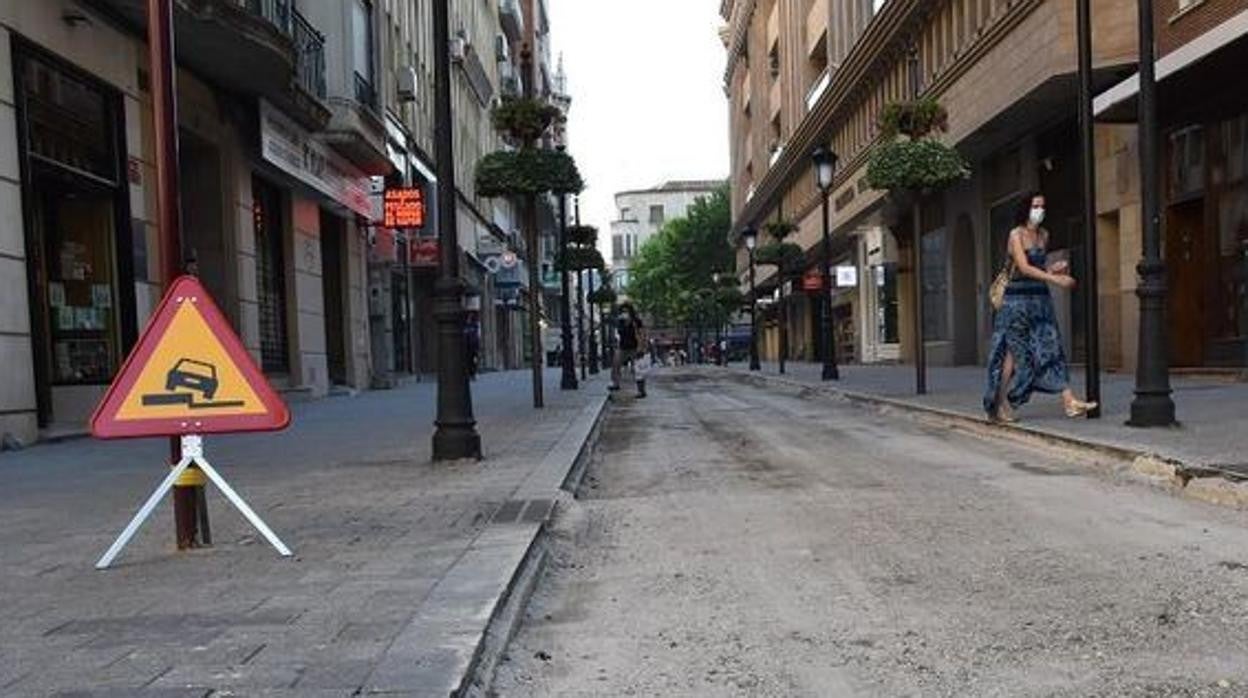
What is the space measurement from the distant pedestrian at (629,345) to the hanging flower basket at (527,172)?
6.11 meters

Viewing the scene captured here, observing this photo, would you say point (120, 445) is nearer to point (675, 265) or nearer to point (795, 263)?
point (795, 263)

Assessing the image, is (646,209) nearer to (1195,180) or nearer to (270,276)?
(270,276)

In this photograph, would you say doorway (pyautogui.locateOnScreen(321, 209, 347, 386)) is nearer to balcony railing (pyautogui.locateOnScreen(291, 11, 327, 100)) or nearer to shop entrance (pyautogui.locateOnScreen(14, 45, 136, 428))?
balcony railing (pyautogui.locateOnScreen(291, 11, 327, 100))

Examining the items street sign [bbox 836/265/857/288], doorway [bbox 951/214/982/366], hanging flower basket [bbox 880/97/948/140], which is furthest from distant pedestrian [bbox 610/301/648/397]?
street sign [bbox 836/265/857/288]

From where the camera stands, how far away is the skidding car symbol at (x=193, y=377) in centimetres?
588

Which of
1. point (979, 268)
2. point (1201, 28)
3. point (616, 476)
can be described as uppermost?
point (1201, 28)

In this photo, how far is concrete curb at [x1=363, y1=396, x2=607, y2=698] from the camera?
12.6 feet

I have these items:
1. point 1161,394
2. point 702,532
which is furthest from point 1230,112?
point 702,532

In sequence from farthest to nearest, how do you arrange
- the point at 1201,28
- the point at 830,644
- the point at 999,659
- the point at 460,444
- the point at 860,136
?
the point at 860,136 < the point at 1201,28 < the point at 460,444 < the point at 830,644 < the point at 999,659

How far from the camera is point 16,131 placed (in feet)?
40.1

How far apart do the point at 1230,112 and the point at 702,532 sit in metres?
13.9

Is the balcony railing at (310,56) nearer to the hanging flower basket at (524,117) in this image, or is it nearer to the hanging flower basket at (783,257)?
the hanging flower basket at (524,117)

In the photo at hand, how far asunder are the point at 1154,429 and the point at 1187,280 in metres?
9.78

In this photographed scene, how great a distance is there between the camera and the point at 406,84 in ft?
100
